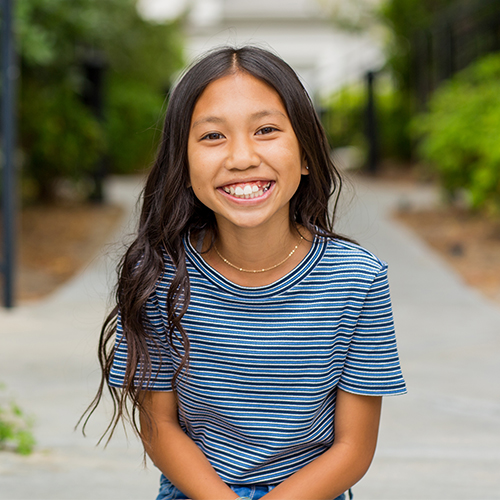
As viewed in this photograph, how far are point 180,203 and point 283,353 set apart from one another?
1.46 ft

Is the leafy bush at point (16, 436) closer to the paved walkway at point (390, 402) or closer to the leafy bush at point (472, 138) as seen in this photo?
the paved walkway at point (390, 402)

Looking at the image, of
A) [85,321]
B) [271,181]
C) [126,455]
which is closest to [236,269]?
[271,181]

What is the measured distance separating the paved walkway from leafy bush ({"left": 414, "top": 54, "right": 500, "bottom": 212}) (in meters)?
1.93

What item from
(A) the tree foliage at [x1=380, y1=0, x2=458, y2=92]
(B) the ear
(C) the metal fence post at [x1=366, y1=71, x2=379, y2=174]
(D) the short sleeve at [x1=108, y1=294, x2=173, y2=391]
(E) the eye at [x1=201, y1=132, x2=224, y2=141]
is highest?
(A) the tree foliage at [x1=380, y1=0, x2=458, y2=92]

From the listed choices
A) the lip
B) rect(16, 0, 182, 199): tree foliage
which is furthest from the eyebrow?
rect(16, 0, 182, 199): tree foliage

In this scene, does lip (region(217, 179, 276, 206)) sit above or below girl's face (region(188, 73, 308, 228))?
below

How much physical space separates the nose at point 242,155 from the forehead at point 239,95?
0.22ft

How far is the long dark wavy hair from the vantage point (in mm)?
1871

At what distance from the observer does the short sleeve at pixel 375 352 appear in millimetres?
1904

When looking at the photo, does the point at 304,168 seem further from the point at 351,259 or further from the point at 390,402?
the point at 390,402

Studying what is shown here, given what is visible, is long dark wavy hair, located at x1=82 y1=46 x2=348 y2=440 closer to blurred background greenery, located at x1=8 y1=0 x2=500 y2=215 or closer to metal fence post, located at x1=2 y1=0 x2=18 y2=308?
blurred background greenery, located at x1=8 y1=0 x2=500 y2=215

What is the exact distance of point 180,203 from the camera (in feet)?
6.63

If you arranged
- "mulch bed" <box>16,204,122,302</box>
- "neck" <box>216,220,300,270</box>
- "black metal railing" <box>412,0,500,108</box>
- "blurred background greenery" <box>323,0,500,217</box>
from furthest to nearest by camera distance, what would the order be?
"black metal railing" <box>412,0,500,108</box>
"blurred background greenery" <box>323,0,500,217</box>
"mulch bed" <box>16,204,122,302</box>
"neck" <box>216,220,300,270</box>

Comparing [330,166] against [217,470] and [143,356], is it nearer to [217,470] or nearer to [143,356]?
[143,356]
